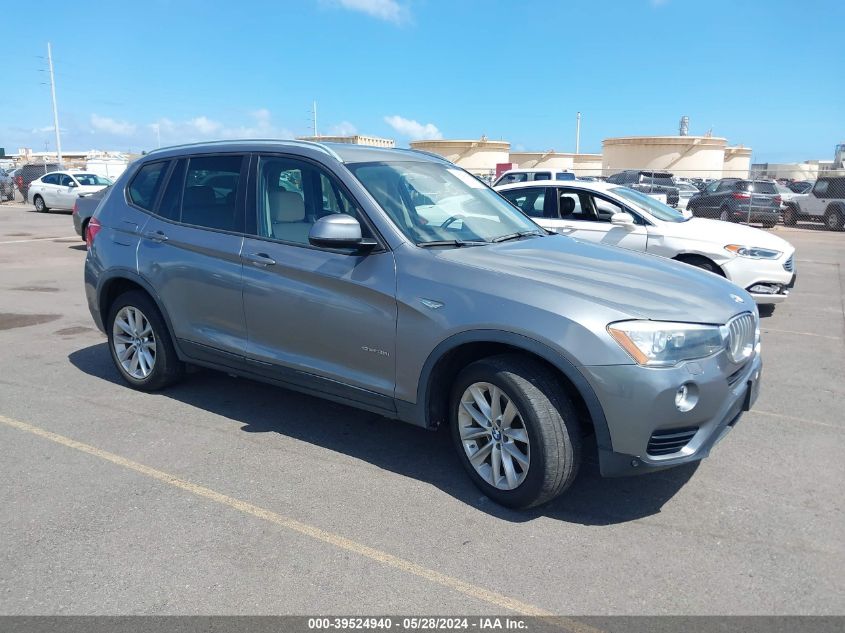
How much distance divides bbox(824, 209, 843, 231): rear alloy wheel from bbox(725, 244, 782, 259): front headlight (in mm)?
15905

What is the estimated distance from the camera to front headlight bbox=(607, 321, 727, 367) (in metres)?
3.21

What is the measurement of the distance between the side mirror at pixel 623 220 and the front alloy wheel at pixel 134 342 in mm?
5720

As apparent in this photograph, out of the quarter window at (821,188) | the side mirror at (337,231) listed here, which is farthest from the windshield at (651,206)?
the quarter window at (821,188)

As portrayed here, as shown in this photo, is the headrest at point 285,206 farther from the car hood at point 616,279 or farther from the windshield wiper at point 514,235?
the windshield wiper at point 514,235

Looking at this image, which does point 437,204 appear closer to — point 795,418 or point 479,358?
point 479,358

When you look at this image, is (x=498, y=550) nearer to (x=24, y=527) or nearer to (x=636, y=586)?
(x=636, y=586)

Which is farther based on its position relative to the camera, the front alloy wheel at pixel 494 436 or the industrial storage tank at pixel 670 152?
the industrial storage tank at pixel 670 152

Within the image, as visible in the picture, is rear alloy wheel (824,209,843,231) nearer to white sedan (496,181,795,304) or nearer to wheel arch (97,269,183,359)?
white sedan (496,181,795,304)

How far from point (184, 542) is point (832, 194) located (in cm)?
2357

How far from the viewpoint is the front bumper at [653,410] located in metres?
3.18

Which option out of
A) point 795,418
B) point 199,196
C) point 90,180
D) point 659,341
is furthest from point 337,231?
point 90,180

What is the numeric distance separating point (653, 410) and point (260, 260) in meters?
2.55

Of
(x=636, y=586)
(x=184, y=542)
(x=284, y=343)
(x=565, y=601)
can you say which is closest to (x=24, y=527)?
(x=184, y=542)

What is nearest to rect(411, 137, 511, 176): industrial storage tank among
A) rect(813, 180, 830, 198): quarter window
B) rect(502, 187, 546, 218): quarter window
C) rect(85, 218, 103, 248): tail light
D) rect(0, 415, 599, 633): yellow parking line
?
rect(813, 180, 830, 198): quarter window
